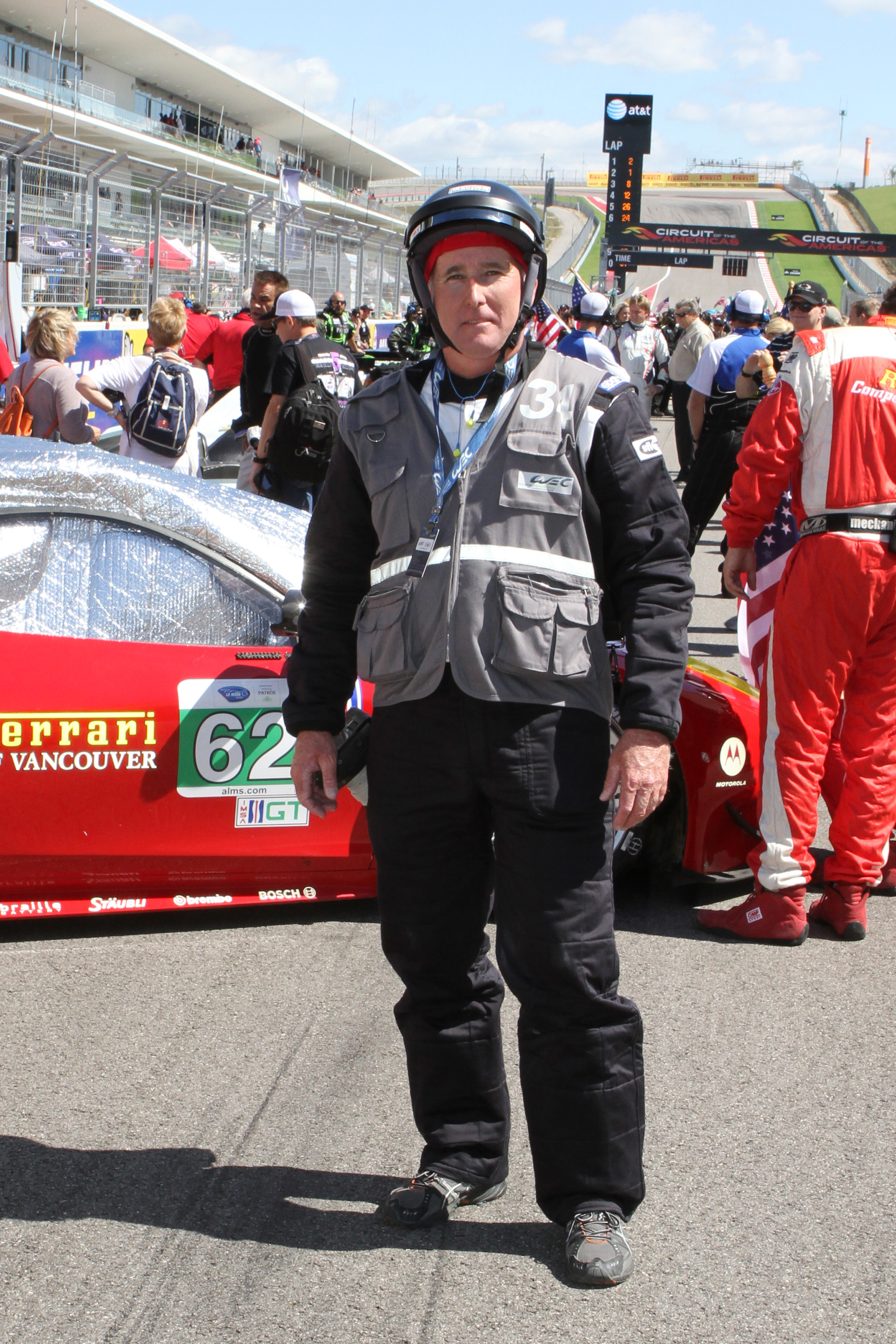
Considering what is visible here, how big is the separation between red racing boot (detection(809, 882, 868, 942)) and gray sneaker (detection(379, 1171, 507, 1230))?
1.94 metres

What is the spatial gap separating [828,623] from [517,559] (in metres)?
1.96

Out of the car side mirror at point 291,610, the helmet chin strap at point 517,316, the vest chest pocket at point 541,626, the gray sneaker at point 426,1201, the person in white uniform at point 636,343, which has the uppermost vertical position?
the person in white uniform at point 636,343

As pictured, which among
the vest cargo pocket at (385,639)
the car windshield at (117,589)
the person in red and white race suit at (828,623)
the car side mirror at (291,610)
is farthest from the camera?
the person in red and white race suit at (828,623)

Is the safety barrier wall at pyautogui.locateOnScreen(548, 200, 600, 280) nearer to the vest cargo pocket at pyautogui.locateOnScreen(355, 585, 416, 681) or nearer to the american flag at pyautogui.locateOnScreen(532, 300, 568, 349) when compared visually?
the american flag at pyautogui.locateOnScreen(532, 300, 568, 349)

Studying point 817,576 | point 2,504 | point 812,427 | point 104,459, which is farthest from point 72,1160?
point 812,427

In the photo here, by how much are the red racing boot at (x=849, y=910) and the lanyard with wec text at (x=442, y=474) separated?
2.40 metres

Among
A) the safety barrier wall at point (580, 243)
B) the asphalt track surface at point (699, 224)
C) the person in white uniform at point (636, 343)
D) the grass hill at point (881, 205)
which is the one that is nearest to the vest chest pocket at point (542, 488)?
the person in white uniform at point (636, 343)

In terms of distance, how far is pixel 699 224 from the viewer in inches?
3757

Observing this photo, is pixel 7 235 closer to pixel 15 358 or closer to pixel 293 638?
pixel 15 358

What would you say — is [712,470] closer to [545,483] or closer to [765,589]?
[765,589]

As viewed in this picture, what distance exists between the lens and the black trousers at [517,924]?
2.37 metres

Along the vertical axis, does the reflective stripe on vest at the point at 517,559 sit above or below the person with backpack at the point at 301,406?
below

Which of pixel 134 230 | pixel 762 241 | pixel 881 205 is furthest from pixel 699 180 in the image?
pixel 134 230

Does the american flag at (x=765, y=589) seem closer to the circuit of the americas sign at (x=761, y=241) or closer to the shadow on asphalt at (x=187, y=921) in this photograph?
the shadow on asphalt at (x=187, y=921)
